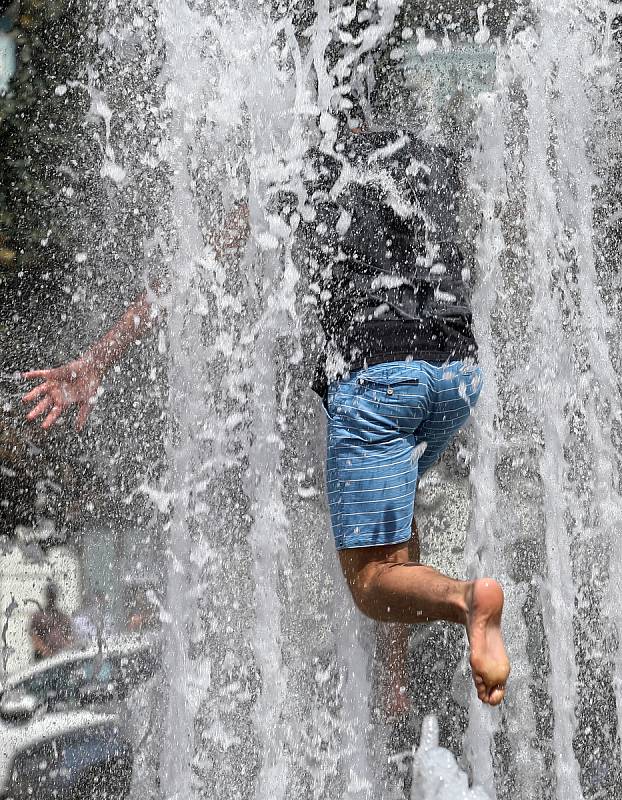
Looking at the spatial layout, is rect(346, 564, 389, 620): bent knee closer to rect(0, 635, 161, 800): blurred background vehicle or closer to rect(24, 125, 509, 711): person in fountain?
rect(24, 125, 509, 711): person in fountain

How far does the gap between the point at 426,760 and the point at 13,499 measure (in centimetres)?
277

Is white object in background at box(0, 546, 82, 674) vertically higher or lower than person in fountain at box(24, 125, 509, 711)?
lower

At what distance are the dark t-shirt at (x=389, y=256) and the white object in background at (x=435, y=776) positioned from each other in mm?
939

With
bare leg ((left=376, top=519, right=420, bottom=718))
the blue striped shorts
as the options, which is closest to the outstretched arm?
the blue striped shorts

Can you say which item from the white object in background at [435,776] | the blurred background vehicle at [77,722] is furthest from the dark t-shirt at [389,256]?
the blurred background vehicle at [77,722]

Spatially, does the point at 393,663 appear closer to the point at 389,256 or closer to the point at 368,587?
the point at 368,587

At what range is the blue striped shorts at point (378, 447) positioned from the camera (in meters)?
1.87

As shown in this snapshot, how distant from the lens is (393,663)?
235 cm

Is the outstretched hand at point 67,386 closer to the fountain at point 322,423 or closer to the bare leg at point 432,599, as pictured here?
the fountain at point 322,423

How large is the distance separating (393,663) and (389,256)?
1141 millimetres

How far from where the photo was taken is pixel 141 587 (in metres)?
3.09

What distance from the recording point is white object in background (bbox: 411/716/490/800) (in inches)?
79.6

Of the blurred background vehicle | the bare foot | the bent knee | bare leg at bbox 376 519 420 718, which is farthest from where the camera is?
the blurred background vehicle

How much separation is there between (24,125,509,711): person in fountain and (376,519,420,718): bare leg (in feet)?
1.47
